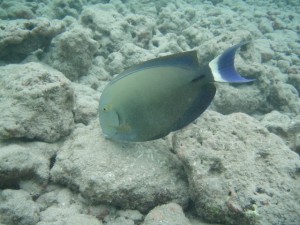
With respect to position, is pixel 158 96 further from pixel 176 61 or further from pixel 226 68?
pixel 226 68

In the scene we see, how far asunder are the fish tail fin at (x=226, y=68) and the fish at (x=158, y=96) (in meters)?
0.12

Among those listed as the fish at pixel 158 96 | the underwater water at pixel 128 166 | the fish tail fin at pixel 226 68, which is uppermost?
the fish tail fin at pixel 226 68

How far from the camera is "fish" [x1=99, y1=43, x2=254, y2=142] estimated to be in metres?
2.22

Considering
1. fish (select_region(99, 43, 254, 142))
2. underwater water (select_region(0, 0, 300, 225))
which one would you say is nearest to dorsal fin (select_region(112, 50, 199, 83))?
fish (select_region(99, 43, 254, 142))

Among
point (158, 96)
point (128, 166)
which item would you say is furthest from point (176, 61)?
point (128, 166)

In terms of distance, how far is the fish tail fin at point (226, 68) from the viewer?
205cm

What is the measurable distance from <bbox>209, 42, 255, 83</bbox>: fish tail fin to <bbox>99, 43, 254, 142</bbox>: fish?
12 centimetres

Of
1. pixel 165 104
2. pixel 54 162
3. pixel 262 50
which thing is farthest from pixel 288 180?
pixel 262 50

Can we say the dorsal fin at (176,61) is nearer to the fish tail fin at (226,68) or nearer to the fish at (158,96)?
the fish at (158,96)

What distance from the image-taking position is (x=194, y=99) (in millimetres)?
2229

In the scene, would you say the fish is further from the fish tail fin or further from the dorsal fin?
the fish tail fin

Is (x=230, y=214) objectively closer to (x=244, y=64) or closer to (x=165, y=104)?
(x=165, y=104)

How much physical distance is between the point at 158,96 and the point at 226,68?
551 millimetres

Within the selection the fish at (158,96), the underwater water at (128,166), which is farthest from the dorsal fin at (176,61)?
the underwater water at (128,166)
